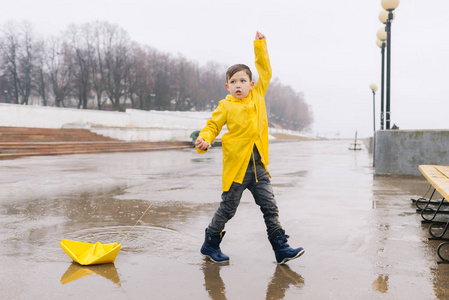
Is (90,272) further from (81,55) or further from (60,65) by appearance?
(60,65)

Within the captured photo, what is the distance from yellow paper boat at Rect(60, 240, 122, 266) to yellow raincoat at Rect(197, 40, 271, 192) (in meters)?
1.08

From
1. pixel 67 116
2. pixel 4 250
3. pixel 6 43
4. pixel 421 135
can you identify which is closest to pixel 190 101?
pixel 6 43

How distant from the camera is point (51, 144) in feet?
74.1

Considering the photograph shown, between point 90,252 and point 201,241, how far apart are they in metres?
1.08

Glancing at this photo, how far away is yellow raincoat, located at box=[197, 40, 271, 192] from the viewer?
3551mm

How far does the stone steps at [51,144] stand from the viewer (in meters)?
19.7

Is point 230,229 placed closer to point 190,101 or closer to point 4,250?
point 4,250

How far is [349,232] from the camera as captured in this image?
4.55 meters

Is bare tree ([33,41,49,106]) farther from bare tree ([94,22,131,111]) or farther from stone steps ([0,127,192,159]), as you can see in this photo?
stone steps ([0,127,192,159])

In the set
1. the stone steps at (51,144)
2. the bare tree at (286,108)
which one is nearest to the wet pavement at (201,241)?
the stone steps at (51,144)

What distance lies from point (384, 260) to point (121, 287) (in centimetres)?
211

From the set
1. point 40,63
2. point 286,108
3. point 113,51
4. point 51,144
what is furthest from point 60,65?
point 286,108

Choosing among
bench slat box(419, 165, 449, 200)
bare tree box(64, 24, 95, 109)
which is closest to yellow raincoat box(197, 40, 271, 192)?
bench slat box(419, 165, 449, 200)

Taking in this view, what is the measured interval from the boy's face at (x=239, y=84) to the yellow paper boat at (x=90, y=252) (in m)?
1.60
